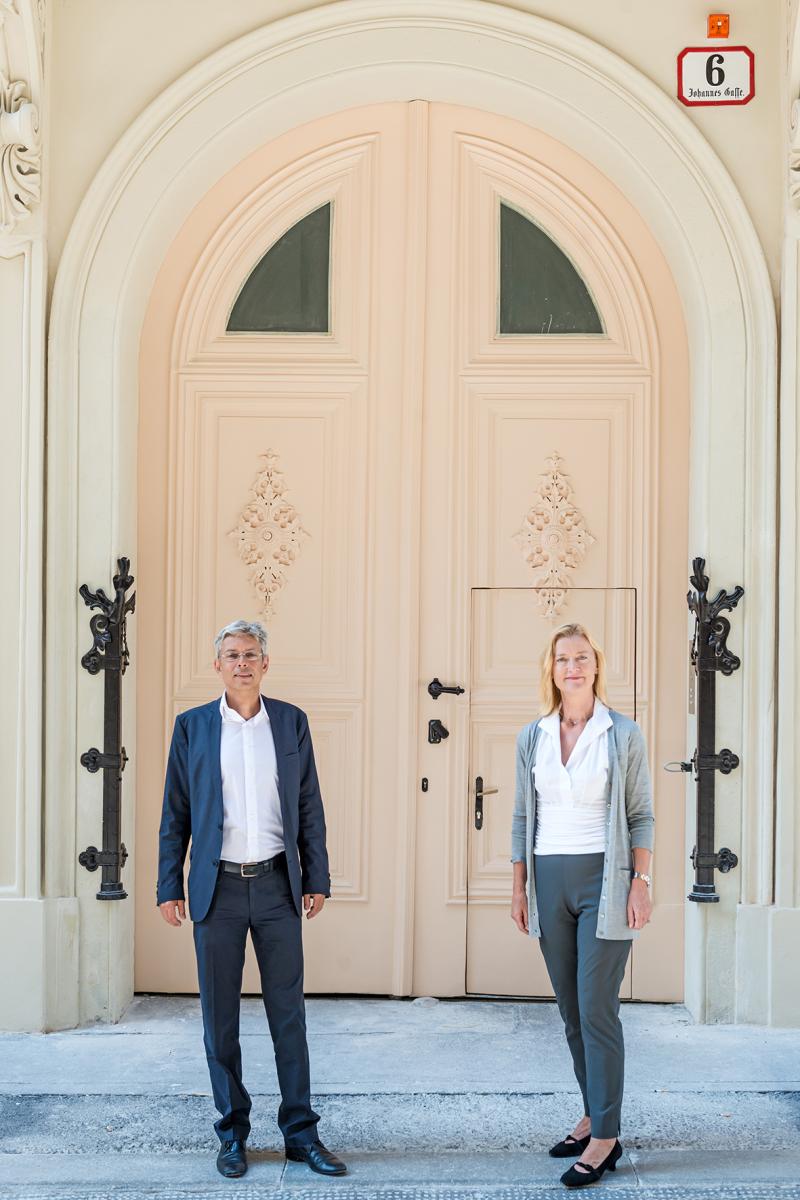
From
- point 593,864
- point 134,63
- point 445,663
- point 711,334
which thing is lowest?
point 593,864

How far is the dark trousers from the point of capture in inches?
156

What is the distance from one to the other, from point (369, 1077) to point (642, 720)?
1824mm

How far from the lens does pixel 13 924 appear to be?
5.11m

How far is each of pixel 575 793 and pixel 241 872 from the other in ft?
3.34

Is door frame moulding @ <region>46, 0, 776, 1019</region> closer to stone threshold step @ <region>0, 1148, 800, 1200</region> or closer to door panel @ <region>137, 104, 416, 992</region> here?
door panel @ <region>137, 104, 416, 992</region>

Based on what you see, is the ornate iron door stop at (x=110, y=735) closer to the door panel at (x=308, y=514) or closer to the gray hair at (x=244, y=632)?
the door panel at (x=308, y=514)

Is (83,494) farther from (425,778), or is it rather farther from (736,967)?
(736,967)

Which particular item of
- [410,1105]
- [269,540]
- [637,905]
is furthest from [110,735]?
[637,905]

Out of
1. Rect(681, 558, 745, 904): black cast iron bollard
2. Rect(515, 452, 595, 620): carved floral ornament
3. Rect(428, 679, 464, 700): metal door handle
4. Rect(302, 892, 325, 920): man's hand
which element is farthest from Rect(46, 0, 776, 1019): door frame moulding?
Rect(302, 892, 325, 920): man's hand

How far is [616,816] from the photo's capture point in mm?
3869

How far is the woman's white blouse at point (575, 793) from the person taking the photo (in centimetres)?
391

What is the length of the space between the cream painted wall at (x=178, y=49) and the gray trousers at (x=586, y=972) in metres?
2.95

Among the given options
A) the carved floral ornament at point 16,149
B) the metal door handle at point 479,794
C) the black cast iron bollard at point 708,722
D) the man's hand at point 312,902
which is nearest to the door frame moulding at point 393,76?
the black cast iron bollard at point 708,722

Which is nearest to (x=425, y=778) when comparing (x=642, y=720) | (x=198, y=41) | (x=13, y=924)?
(x=642, y=720)
